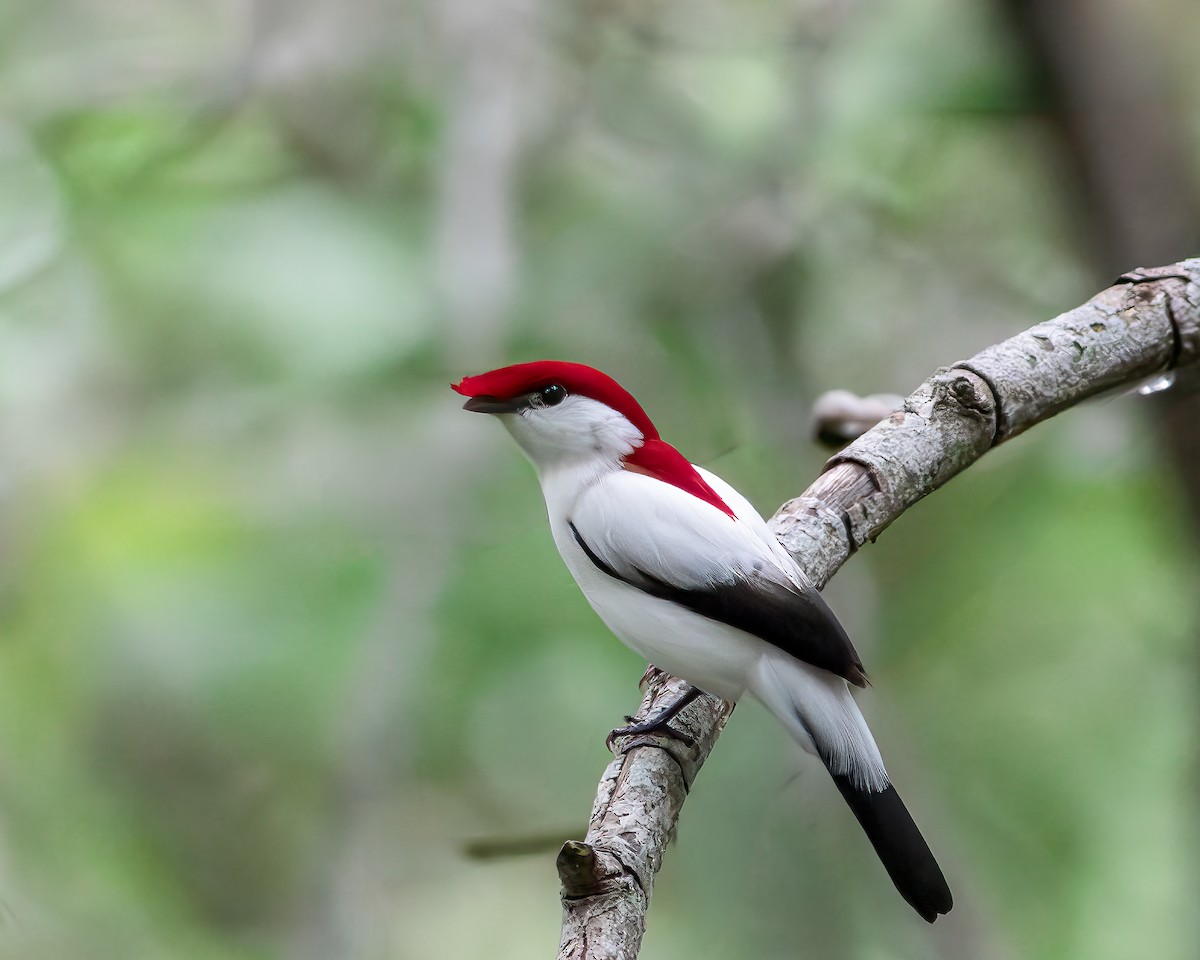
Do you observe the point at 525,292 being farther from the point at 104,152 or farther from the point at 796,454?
the point at 104,152

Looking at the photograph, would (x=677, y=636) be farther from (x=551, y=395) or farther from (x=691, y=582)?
(x=551, y=395)

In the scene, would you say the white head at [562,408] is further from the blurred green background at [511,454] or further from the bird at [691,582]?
the blurred green background at [511,454]

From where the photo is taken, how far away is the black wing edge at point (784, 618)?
0.58 meters

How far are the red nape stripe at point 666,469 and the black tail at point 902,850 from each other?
172 mm

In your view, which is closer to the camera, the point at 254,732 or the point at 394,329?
the point at 254,732

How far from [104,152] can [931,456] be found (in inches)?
44.7

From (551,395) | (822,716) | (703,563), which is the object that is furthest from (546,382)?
(822,716)

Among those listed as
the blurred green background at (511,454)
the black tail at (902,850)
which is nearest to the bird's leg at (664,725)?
the black tail at (902,850)

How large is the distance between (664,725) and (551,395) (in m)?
0.20

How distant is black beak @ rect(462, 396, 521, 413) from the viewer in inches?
24.4

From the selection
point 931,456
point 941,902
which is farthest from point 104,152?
point 941,902

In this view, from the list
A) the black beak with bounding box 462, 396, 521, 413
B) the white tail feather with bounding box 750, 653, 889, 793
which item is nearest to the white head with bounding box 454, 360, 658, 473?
the black beak with bounding box 462, 396, 521, 413

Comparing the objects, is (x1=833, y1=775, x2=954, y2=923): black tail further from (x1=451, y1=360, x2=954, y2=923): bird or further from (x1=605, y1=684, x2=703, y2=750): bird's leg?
(x1=605, y1=684, x2=703, y2=750): bird's leg

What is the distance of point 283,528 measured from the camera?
1.30m
